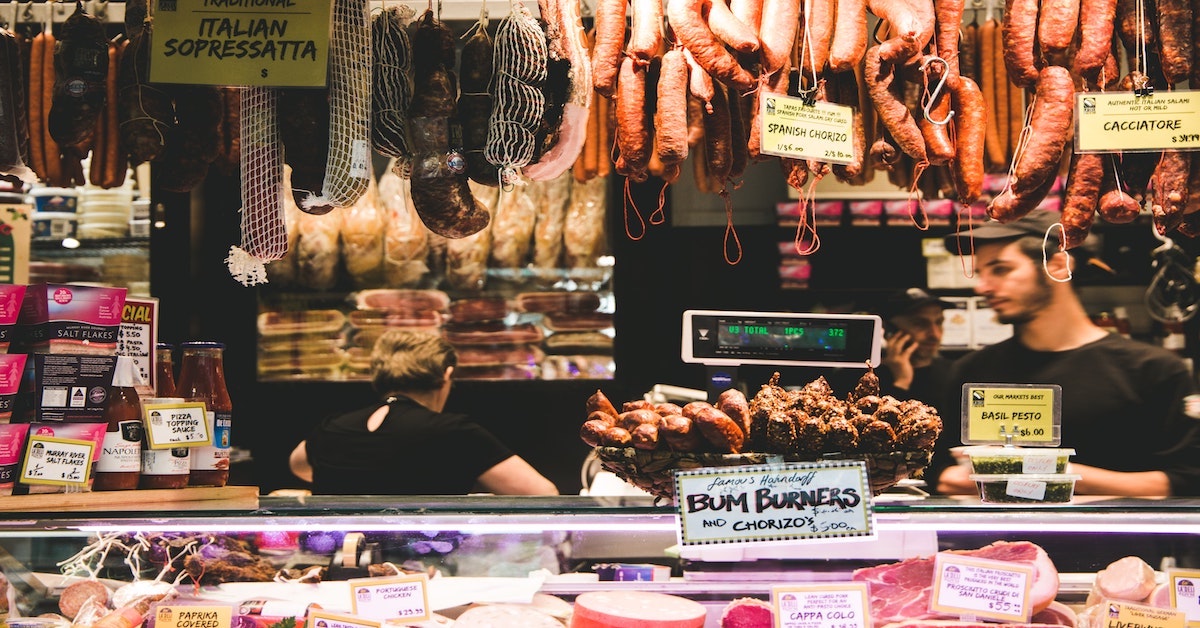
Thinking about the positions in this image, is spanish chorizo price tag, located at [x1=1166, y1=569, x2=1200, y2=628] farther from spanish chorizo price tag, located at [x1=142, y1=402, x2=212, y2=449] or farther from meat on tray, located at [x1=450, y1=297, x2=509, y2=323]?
meat on tray, located at [x1=450, y1=297, x2=509, y2=323]

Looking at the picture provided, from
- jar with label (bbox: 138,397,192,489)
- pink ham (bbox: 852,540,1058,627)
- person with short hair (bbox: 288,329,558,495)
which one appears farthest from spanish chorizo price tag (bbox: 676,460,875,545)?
person with short hair (bbox: 288,329,558,495)

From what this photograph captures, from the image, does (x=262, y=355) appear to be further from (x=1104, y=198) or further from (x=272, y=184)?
(x=1104, y=198)

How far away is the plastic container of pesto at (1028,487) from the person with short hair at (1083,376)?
1.75 m

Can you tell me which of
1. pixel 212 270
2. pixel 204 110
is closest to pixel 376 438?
pixel 212 270

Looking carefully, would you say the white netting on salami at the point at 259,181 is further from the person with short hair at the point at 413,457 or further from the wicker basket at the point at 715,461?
the person with short hair at the point at 413,457

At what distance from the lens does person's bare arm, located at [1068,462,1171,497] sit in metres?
3.89

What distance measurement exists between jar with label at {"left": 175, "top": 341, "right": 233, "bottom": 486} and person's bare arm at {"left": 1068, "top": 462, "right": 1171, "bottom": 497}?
3075mm

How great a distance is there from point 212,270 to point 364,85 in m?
3.76

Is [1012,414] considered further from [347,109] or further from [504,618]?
[347,109]

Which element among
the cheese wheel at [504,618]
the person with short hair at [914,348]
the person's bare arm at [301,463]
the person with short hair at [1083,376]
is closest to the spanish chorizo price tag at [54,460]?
the cheese wheel at [504,618]

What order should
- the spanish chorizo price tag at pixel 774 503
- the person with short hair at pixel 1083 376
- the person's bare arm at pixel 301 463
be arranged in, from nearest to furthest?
the spanish chorizo price tag at pixel 774 503 → the person with short hair at pixel 1083 376 → the person's bare arm at pixel 301 463

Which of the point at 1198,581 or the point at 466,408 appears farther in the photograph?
the point at 466,408

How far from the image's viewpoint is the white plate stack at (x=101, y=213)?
5.56 metres

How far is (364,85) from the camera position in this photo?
7.64 feet
